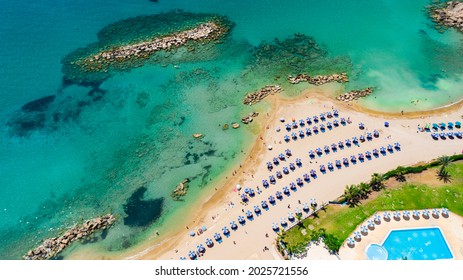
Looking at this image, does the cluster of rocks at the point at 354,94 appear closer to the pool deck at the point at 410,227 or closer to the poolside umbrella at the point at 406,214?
the poolside umbrella at the point at 406,214

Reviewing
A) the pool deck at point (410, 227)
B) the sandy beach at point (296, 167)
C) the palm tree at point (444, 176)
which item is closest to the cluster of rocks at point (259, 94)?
the sandy beach at point (296, 167)

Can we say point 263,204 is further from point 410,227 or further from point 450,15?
point 450,15

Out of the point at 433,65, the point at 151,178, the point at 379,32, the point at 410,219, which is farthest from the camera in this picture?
the point at 379,32

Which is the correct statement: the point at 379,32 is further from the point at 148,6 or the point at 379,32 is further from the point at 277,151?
the point at 148,6

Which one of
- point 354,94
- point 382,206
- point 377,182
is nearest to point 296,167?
point 377,182

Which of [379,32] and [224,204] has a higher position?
[379,32]

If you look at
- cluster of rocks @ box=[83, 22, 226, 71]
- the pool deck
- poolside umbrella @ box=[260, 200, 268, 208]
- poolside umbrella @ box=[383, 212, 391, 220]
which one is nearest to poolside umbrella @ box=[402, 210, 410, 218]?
the pool deck

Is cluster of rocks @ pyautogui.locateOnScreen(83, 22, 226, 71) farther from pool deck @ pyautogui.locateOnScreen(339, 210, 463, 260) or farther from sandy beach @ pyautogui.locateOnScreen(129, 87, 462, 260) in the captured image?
pool deck @ pyautogui.locateOnScreen(339, 210, 463, 260)

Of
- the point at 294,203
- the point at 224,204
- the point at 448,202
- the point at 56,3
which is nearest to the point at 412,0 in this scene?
the point at 448,202
